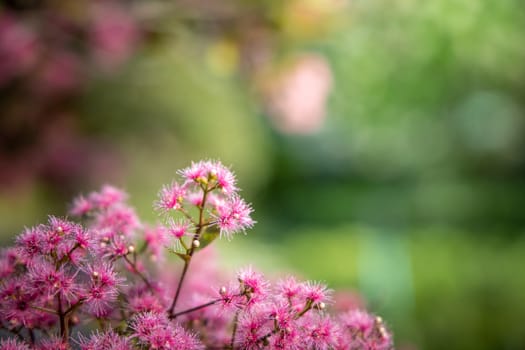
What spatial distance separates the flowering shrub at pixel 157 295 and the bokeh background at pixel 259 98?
0.82ft

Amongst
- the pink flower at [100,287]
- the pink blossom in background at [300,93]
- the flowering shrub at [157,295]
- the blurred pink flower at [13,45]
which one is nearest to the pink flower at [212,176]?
the flowering shrub at [157,295]

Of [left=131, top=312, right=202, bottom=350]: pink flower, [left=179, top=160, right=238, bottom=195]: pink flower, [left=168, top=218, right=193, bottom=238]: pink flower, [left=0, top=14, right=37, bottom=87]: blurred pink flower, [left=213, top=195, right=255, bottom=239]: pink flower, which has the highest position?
[left=0, top=14, right=37, bottom=87]: blurred pink flower

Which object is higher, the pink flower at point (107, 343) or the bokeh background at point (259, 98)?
the bokeh background at point (259, 98)

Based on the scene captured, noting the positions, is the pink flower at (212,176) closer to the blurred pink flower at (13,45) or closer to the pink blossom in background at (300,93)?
the blurred pink flower at (13,45)

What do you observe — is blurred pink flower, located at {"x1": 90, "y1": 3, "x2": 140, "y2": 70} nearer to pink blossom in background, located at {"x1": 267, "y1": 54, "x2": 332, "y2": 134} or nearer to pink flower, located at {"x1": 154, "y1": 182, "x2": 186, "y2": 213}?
pink blossom in background, located at {"x1": 267, "y1": 54, "x2": 332, "y2": 134}

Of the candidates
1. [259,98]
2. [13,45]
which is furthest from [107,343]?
[259,98]

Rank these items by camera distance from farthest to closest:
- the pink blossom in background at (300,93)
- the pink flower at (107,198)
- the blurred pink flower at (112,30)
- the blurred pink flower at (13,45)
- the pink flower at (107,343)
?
the pink blossom in background at (300,93) → the blurred pink flower at (112,30) → the blurred pink flower at (13,45) → the pink flower at (107,198) → the pink flower at (107,343)

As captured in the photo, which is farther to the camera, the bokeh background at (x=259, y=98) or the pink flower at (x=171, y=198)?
the bokeh background at (x=259, y=98)

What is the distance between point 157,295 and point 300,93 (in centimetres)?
147

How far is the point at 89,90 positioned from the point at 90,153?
0.84ft

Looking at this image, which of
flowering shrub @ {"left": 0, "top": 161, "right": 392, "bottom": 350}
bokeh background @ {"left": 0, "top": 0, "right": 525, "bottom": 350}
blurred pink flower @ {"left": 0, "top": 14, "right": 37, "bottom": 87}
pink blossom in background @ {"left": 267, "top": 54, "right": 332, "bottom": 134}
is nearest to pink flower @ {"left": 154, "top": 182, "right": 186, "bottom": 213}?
flowering shrub @ {"left": 0, "top": 161, "right": 392, "bottom": 350}

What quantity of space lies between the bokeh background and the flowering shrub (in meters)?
0.25

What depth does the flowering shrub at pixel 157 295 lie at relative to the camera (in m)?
0.54

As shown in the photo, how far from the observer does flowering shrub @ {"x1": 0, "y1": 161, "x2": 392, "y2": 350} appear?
54 cm
